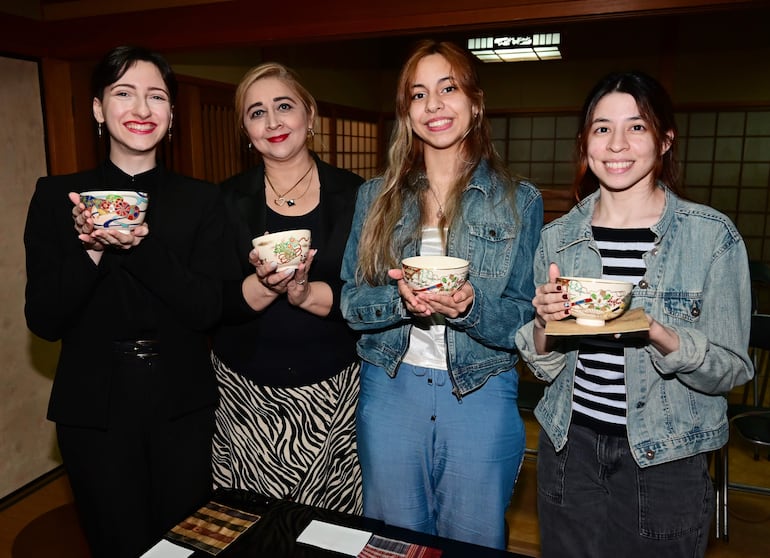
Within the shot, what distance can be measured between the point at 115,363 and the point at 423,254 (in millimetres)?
826

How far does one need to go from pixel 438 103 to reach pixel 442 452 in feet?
2.88

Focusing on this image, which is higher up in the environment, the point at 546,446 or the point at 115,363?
the point at 115,363

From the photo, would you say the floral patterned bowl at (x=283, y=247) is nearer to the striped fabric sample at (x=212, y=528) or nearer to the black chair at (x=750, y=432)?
the striped fabric sample at (x=212, y=528)

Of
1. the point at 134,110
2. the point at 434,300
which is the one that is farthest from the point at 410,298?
the point at 134,110

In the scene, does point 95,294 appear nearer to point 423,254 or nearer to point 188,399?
point 188,399

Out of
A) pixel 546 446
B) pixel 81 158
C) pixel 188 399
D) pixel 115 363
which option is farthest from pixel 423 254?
pixel 81 158

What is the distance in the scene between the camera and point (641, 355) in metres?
1.31

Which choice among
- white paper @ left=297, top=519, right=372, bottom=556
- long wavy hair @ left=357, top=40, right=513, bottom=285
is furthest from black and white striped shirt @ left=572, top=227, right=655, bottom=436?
white paper @ left=297, top=519, right=372, bottom=556

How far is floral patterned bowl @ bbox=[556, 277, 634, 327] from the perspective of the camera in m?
1.13

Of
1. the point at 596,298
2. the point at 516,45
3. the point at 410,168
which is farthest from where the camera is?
the point at 516,45

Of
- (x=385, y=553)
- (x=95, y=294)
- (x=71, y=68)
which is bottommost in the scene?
(x=385, y=553)

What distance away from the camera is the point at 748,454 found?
3.34 metres

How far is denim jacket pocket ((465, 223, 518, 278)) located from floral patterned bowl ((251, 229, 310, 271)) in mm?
425

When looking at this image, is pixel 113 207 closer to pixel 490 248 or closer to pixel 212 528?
pixel 212 528
